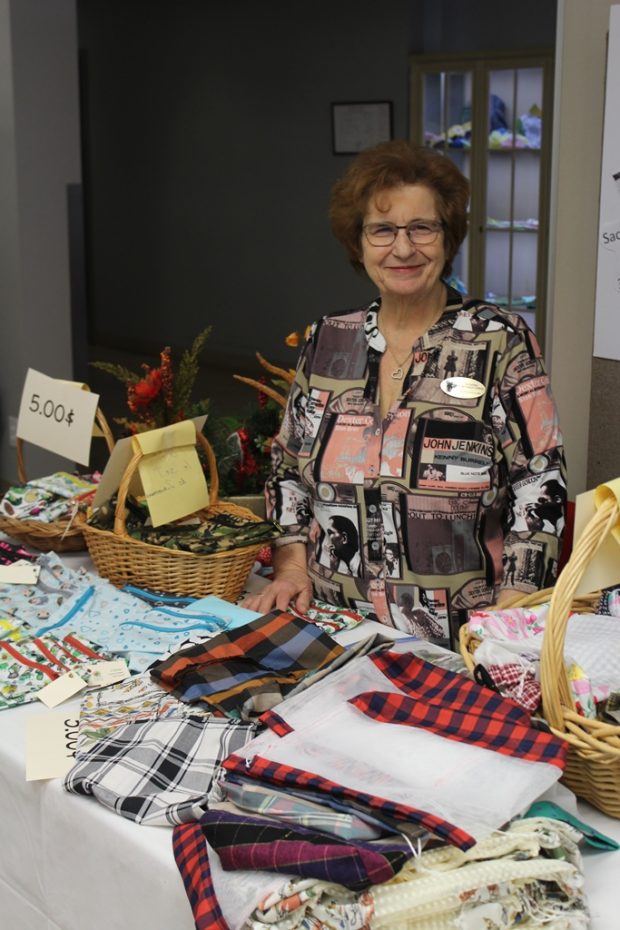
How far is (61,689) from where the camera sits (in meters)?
1.67

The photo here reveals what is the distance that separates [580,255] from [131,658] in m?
1.94

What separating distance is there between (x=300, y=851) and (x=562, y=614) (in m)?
0.39

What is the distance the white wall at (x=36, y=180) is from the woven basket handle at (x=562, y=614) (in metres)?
4.63

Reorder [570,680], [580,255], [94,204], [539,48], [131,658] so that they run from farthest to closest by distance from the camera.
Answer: [94,204] < [539,48] < [580,255] < [131,658] < [570,680]

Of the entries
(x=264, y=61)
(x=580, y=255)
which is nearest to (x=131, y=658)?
(x=580, y=255)

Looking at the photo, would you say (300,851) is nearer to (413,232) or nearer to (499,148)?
(413,232)

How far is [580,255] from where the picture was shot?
10.4 ft

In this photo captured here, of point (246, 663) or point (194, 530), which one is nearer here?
point (246, 663)

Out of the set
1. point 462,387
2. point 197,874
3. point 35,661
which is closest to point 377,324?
point 462,387

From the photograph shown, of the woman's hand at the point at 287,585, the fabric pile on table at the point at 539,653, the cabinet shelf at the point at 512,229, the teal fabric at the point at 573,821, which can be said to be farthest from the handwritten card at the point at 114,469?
the cabinet shelf at the point at 512,229

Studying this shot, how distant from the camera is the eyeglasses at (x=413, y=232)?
206cm

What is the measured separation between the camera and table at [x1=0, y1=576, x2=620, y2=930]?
1.28 metres

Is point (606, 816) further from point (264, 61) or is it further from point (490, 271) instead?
point (264, 61)

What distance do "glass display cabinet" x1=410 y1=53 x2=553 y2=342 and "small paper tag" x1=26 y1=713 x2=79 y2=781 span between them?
6949 millimetres
